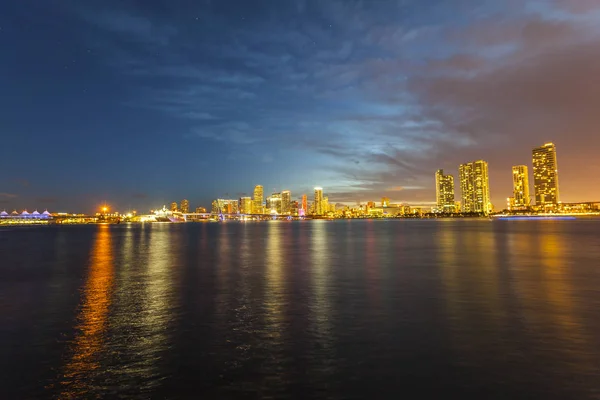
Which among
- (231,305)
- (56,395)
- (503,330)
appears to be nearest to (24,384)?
(56,395)

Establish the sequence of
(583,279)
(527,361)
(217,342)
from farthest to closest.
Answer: (583,279) < (217,342) < (527,361)

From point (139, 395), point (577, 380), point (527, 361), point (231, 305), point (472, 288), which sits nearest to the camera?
point (139, 395)


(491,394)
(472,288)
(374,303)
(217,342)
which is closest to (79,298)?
(217,342)

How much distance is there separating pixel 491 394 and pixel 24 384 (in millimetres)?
13881

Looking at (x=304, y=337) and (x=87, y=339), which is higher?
(x=87, y=339)

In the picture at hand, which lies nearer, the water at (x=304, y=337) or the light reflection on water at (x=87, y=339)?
the water at (x=304, y=337)

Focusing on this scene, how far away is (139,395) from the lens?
1084cm

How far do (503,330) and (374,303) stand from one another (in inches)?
288

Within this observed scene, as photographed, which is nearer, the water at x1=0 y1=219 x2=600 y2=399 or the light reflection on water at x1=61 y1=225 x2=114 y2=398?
the water at x1=0 y1=219 x2=600 y2=399

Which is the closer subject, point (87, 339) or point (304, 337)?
point (87, 339)

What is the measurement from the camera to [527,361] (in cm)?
1329

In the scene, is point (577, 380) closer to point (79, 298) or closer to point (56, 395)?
point (56, 395)

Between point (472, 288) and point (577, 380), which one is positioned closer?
point (577, 380)

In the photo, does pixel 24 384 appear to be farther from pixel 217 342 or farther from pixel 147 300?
pixel 147 300
